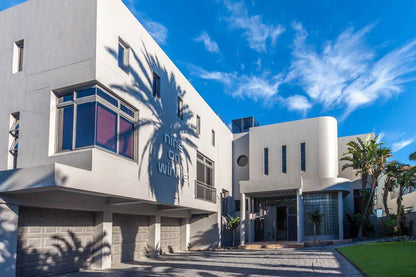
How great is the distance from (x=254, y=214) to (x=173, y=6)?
1481cm

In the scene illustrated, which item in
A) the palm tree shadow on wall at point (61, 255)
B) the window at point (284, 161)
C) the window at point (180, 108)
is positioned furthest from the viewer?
the window at point (284, 161)

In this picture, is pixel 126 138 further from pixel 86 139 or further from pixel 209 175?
pixel 209 175

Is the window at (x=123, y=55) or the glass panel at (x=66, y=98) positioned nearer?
the glass panel at (x=66, y=98)

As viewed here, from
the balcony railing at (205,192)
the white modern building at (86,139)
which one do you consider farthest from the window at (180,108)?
the balcony railing at (205,192)

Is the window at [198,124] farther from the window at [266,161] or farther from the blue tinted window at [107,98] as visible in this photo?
the blue tinted window at [107,98]

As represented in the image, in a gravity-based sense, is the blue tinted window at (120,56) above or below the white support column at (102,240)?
above

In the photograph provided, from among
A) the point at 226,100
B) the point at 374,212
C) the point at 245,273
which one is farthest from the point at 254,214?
the point at 226,100

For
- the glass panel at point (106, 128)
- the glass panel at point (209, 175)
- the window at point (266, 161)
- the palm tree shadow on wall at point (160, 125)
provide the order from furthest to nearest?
the window at point (266, 161) → the glass panel at point (209, 175) → the palm tree shadow on wall at point (160, 125) → the glass panel at point (106, 128)

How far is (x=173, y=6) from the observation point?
24047 mm

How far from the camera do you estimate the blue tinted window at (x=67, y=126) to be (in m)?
11.0

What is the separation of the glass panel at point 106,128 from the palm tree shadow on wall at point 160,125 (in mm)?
930

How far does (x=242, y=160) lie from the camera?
2836 centimetres

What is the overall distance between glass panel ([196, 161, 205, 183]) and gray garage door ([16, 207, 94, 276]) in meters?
7.92

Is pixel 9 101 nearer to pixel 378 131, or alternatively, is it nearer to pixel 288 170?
pixel 288 170
